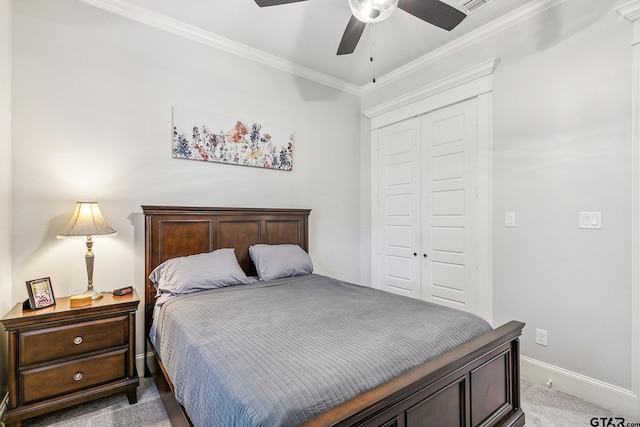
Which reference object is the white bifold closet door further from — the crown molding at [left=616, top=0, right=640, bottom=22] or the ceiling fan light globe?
the ceiling fan light globe

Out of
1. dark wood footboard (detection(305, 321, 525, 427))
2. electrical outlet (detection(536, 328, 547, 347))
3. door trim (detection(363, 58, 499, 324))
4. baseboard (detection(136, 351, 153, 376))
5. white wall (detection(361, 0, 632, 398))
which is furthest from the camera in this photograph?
door trim (detection(363, 58, 499, 324))

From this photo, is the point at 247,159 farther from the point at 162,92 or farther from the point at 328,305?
the point at 328,305

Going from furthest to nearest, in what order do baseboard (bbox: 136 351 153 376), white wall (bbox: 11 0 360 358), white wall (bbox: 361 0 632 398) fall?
1. baseboard (bbox: 136 351 153 376)
2. white wall (bbox: 11 0 360 358)
3. white wall (bbox: 361 0 632 398)

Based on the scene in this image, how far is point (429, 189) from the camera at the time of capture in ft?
10.6

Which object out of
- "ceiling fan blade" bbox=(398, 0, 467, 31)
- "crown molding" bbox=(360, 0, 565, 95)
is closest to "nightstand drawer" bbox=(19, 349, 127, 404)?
"ceiling fan blade" bbox=(398, 0, 467, 31)

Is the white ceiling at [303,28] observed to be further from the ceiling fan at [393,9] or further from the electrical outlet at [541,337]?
the electrical outlet at [541,337]

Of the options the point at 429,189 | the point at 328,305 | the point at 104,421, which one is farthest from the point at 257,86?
the point at 104,421

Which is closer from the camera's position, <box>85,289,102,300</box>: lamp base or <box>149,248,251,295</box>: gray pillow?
<box>85,289,102,300</box>: lamp base

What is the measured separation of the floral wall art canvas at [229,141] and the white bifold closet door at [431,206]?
49.5 inches

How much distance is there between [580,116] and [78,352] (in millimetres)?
3728

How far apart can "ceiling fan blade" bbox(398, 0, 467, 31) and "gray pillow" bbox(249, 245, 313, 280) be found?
210 centimetres

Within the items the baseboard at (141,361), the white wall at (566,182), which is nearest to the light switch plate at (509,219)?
the white wall at (566,182)

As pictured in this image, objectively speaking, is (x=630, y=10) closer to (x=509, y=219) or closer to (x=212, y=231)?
(x=509, y=219)

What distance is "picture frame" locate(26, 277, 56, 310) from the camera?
188cm
